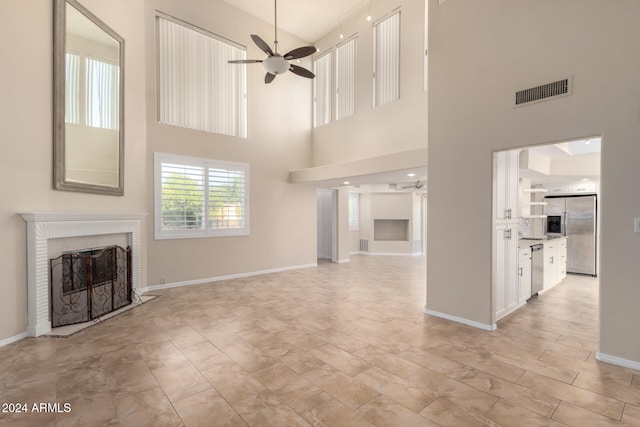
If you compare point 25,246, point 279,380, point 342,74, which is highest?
point 342,74

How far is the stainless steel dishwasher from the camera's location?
4738mm

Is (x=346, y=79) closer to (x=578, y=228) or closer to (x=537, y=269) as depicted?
(x=537, y=269)

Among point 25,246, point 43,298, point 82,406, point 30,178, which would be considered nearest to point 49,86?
point 30,178

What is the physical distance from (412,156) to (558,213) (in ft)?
15.5

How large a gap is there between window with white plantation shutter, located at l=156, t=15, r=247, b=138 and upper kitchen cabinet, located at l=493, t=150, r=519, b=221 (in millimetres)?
5116

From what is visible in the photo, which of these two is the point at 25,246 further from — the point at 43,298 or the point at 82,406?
the point at 82,406

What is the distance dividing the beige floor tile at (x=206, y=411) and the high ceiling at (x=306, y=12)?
23.6ft

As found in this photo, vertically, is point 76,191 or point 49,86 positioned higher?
point 49,86

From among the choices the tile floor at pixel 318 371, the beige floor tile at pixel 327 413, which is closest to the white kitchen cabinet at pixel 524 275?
the tile floor at pixel 318 371

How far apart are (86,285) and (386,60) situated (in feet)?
22.0

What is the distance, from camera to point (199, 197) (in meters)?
6.08

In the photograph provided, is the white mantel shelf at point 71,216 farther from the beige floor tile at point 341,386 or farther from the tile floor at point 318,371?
the beige floor tile at point 341,386

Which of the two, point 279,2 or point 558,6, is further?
point 279,2

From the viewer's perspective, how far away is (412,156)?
4910mm
